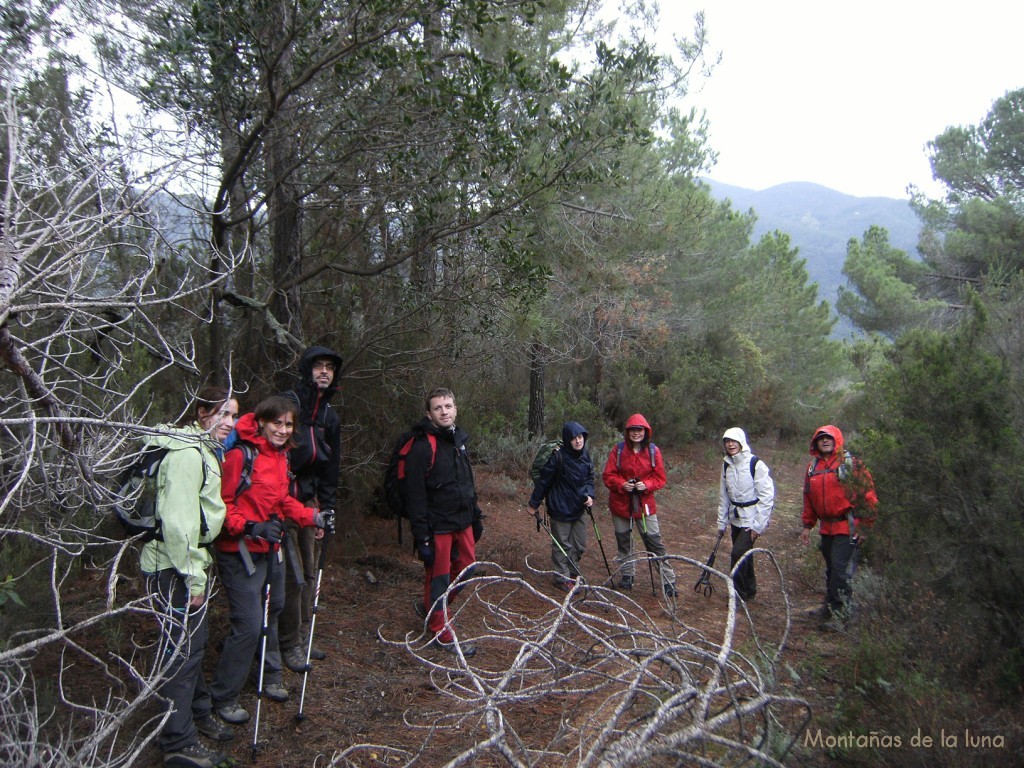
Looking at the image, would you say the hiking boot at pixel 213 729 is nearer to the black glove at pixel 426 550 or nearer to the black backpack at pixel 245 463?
the black backpack at pixel 245 463

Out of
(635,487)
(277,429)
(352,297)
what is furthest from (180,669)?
(635,487)

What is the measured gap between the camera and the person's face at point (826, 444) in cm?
609

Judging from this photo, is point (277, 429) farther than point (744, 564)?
No

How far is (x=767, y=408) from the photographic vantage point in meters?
19.7

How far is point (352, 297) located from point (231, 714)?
3750mm

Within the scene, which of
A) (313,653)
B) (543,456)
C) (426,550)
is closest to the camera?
(313,653)

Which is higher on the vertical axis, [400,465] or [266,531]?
[400,465]

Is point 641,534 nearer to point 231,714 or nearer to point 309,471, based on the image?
point 309,471

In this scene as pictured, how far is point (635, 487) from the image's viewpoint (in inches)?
267

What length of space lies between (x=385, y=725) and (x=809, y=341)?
65.4 feet

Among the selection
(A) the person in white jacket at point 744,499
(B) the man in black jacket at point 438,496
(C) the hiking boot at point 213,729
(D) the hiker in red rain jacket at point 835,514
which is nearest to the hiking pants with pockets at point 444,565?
(B) the man in black jacket at point 438,496

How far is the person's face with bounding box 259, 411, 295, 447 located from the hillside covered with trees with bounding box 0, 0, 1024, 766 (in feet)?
1.81

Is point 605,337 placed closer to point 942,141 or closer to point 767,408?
point 767,408

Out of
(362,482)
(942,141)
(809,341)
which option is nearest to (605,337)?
(362,482)
